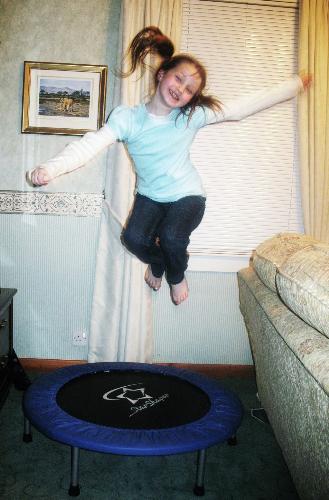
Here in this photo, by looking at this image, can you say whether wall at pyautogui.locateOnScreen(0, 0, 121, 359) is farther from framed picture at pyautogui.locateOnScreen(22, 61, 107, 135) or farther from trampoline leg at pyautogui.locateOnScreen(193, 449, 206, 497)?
trampoline leg at pyautogui.locateOnScreen(193, 449, 206, 497)

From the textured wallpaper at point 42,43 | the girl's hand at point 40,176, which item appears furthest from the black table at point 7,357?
the textured wallpaper at point 42,43

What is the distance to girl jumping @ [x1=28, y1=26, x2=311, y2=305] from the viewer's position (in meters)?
1.80

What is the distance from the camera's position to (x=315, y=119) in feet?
8.61

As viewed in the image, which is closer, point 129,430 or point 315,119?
point 129,430

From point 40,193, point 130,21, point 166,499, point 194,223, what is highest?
point 130,21

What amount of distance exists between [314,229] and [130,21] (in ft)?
6.14

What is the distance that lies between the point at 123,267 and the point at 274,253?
1232mm

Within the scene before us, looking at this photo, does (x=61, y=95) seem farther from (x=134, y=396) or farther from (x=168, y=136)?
(x=134, y=396)

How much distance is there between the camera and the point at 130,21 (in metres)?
2.48

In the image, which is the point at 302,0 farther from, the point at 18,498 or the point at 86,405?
the point at 18,498

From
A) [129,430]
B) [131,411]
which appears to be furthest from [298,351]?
[131,411]

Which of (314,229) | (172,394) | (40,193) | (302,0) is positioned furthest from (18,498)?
(302,0)

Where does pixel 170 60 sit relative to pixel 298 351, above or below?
above

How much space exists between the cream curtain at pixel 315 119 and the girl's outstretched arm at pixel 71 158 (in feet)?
5.06
